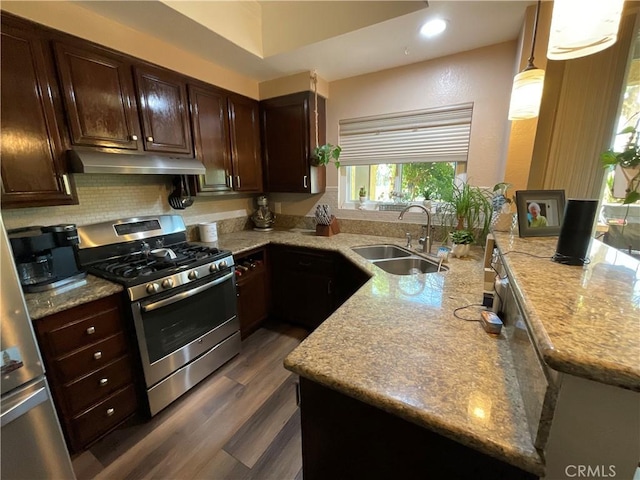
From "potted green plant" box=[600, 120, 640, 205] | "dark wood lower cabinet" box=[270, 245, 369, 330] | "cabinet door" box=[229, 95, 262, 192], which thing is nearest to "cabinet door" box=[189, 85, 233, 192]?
"cabinet door" box=[229, 95, 262, 192]

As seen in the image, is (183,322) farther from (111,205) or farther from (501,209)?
(501,209)

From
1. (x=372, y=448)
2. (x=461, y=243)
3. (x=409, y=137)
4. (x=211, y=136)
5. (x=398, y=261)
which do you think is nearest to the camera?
(x=372, y=448)

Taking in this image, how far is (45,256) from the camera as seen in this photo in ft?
4.32

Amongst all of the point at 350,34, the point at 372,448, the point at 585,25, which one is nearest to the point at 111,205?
the point at 350,34

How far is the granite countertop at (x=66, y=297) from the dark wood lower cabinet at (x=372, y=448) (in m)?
1.18

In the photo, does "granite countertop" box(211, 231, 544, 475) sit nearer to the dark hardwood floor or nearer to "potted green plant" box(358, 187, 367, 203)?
the dark hardwood floor

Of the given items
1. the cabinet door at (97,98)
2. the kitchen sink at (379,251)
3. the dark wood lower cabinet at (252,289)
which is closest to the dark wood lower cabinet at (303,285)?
the dark wood lower cabinet at (252,289)

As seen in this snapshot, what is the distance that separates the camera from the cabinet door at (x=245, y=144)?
239 cm

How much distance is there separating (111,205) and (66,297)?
86cm

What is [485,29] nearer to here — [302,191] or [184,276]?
[302,191]

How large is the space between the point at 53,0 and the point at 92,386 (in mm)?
2049

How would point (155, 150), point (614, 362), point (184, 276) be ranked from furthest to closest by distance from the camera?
point (155, 150) < point (184, 276) < point (614, 362)

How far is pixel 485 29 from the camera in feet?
5.54

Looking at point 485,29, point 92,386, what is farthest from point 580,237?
point 92,386
